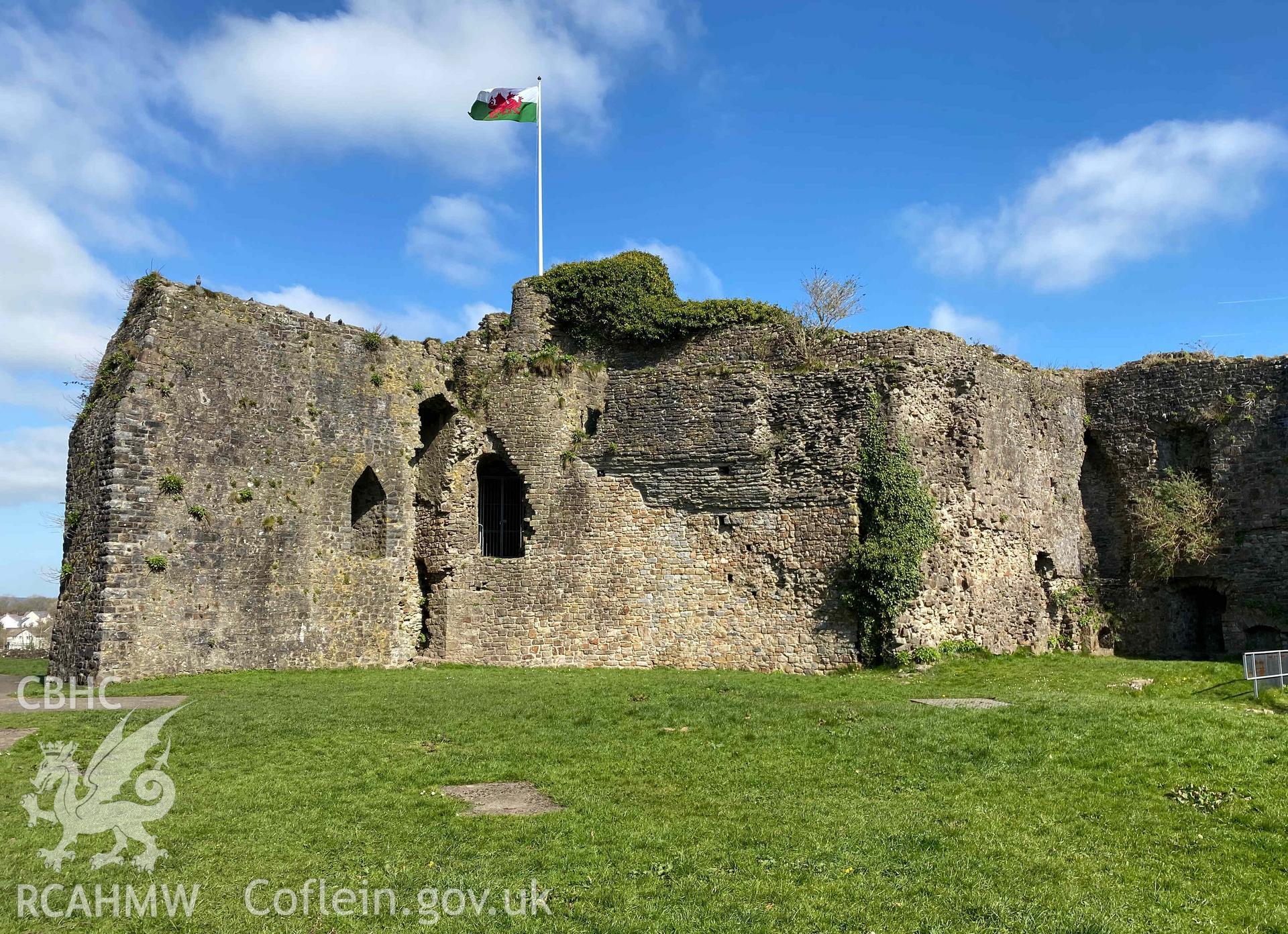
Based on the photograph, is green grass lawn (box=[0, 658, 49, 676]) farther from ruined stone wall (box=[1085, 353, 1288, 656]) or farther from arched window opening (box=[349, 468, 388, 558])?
ruined stone wall (box=[1085, 353, 1288, 656])

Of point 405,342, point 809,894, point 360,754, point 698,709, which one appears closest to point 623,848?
point 809,894

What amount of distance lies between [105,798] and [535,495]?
45.1 feet

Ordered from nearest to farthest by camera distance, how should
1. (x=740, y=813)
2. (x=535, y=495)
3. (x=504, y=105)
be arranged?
(x=740, y=813)
(x=535, y=495)
(x=504, y=105)

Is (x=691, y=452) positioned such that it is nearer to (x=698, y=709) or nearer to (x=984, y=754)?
(x=698, y=709)

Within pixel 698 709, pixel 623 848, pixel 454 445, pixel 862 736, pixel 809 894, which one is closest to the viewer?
pixel 809 894

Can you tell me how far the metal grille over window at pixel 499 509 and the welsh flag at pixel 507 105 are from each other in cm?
1176

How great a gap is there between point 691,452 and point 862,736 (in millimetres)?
11130

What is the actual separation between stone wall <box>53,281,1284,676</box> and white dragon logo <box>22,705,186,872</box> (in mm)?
7891

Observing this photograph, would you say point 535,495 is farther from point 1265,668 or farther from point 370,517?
point 1265,668

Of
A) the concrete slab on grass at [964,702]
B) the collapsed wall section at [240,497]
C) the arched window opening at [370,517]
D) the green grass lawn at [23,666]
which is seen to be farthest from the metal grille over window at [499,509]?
the concrete slab on grass at [964,702]

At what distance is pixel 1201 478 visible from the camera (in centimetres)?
2511

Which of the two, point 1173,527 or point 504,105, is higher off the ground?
point 504,105

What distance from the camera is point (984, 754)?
10602mm

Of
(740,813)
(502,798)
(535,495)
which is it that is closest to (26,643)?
(535,495)
